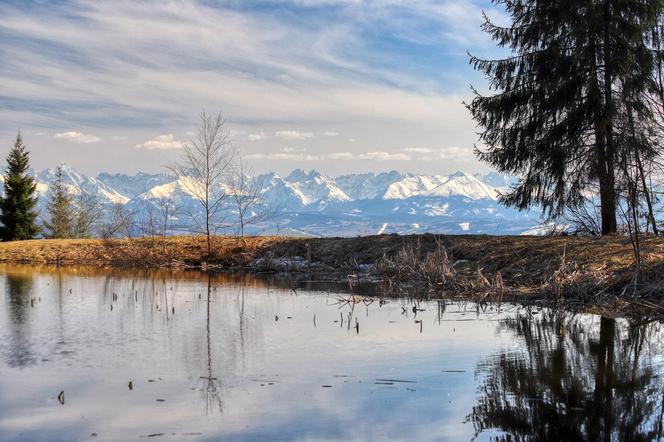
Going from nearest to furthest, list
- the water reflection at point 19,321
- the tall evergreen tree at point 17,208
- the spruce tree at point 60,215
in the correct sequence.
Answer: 1. the water reflection at point 19,321
2. the tall evergreen tree at point 17,208
3. the spruce tree at point 60,215

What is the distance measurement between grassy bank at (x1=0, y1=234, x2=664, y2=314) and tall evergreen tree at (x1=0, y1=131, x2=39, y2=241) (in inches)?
813

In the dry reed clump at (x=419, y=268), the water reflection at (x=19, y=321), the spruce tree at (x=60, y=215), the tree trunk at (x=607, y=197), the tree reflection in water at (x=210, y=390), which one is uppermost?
the spruce tree at (x=60, y=215)

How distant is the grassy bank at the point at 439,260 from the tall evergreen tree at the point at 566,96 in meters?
2.99

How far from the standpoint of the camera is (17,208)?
5656 cm

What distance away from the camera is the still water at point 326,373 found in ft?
22.0

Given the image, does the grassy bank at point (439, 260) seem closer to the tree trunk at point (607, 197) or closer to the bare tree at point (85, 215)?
the tree trunk at point (607, 197)

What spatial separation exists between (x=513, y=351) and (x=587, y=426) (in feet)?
13.0

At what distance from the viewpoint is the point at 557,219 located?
2573cm

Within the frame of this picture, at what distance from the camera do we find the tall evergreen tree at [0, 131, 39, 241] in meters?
56.0

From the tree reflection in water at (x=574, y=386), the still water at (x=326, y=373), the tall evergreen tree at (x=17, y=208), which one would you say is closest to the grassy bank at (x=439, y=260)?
the still water at (x=326, y=373)

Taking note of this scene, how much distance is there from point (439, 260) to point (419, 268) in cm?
157

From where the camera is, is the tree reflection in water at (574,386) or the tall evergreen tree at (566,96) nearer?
the tree reflection in water at (574,386)

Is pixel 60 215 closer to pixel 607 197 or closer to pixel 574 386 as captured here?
pixel 607 197

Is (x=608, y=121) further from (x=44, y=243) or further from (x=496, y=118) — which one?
(x=44, y=243)
